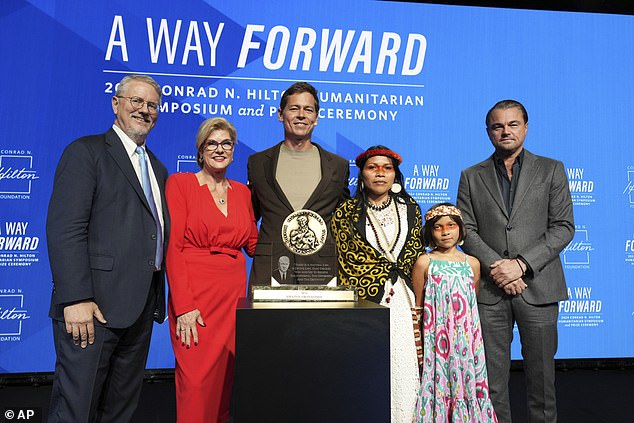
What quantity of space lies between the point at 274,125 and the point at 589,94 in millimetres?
3036

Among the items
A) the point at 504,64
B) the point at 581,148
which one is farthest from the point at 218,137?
the point at 581,148

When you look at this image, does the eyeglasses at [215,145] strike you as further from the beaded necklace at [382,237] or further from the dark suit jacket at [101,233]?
the beaded necklace at [382,237]

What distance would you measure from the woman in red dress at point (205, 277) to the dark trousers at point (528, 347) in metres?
1.32

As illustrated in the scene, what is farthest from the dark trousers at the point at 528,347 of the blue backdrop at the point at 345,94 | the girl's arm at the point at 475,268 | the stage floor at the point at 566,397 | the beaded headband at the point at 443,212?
the blue backdrop at the point at 345,94

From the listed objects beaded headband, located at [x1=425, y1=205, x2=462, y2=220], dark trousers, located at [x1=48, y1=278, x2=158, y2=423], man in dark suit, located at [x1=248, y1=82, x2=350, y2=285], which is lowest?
dark trousers, located at [x1=48, y1=278, x2=158, y2=423]

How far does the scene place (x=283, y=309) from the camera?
68.1 inches

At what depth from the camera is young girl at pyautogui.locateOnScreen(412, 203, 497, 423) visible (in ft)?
8.18

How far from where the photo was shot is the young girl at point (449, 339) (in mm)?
2492

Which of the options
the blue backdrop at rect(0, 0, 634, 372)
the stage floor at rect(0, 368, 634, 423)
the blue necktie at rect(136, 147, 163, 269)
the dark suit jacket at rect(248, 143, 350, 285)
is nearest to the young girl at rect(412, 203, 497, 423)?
the dark suit jacket at rect(248, 143, 350, 285)

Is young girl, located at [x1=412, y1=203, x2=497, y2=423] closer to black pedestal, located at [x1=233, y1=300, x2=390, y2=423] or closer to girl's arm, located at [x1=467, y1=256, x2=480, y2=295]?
girl's arm, located at [x1=467, y1=256, x2=480, y2=295]

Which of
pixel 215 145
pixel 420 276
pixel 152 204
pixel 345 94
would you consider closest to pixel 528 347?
pixel 420 276

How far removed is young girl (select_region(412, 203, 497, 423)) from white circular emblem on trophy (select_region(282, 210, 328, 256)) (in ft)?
2.55

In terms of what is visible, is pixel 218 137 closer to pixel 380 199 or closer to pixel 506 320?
pixel 380 199

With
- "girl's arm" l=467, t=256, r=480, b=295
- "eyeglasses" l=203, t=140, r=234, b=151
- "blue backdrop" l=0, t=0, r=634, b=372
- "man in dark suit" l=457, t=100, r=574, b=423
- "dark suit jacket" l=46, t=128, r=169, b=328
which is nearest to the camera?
"dark suit jacket" l=46, t=128, r=169, b=328
